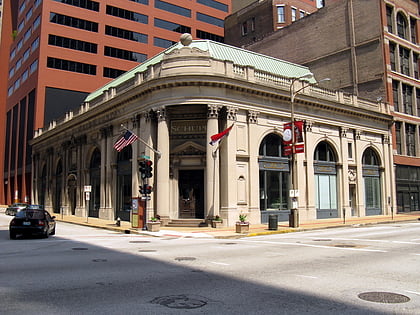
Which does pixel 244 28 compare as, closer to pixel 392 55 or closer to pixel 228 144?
pixel 392 55

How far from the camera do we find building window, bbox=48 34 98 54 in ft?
186

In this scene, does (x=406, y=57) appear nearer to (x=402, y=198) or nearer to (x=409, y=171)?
(x=409, y=171)

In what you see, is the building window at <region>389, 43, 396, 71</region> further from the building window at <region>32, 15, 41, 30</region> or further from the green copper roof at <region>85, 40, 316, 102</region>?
the building window at <region>32, 15, 41, 30</region>

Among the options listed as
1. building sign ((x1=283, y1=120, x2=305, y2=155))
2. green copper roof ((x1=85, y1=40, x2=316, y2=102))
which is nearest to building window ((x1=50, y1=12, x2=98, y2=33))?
green copper roof ((x1=85, y1=40, x2=316, y2=102))

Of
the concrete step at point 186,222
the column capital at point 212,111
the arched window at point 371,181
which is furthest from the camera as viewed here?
the arched window at point 371,181

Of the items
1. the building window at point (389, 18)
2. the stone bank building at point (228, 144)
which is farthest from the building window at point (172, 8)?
the building window at point (389, 18)

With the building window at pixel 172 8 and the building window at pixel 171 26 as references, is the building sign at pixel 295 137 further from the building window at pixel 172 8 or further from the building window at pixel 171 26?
the building window at pixel 172 8

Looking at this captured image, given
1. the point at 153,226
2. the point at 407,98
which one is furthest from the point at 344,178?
the point at 153,226

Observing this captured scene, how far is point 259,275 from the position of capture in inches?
379

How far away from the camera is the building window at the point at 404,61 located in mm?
43656

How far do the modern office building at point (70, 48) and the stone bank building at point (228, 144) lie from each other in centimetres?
1679

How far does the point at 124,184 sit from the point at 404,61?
3406cm

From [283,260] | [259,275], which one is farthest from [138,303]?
[283,260]

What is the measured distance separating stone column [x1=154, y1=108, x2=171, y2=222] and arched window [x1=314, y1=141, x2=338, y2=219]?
13.6 m
